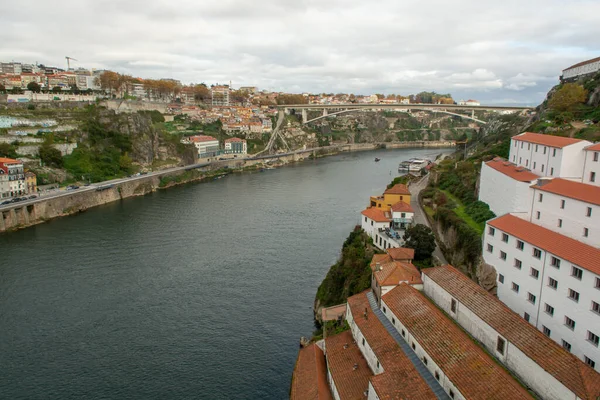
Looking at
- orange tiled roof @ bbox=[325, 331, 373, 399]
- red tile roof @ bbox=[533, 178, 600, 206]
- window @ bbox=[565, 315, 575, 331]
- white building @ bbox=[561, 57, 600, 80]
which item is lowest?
orange tiled roof @ bbox=[325, 331, 373, 399]

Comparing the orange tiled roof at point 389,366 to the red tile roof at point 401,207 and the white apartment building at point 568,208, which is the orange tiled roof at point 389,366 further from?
the red tile roof at point 401,207

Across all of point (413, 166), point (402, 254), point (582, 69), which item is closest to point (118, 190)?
point (402, 254)

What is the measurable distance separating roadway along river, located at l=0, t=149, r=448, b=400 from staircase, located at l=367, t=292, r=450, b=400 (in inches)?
96.1

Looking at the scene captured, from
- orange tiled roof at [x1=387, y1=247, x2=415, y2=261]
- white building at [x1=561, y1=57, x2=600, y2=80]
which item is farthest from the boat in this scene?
orange tiled roof at [x1=387, y1=247, x2=415, y2=261]

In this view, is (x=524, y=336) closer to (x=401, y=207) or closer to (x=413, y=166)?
(x=401, y=207)

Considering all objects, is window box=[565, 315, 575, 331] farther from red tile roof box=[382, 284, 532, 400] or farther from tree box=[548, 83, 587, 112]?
tree box=[548, 83, 587, 112]

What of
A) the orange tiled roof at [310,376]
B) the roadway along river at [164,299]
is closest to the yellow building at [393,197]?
the roadway along river at [164,299]

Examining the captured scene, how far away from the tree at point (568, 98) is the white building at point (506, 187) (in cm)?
893

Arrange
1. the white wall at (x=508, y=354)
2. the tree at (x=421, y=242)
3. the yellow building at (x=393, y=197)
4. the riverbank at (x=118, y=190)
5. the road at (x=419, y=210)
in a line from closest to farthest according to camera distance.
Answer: the white wall at (x=508, y=354) < the tree at (x=421, y=242) < the road at (x=419, y=210) < the yellow building at (x=393, y=197) < the riverbank at (x=118, y=190)

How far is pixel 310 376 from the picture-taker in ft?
30.5

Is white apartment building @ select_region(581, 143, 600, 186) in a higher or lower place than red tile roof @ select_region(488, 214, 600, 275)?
higher

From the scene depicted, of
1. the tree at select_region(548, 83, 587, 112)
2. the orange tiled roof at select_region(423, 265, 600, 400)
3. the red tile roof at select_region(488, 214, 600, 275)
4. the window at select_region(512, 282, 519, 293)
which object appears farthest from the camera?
the tree at select_region(548, 83, 587, 112)

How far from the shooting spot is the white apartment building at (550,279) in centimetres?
712

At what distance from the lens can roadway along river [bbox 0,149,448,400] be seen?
9.79 meters
